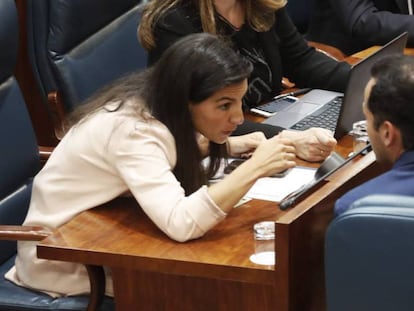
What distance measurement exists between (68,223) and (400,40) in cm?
99

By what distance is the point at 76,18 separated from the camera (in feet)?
8.20

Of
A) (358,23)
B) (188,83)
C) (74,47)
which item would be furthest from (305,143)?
(358,23)

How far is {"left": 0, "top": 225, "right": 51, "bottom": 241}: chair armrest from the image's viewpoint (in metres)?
1.81

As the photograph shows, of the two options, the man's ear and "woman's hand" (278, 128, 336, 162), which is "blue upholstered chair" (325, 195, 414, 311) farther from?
"woman's hand" (278, 128, 336, 162)

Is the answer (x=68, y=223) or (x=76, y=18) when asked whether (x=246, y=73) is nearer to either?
(x=68, y=223)

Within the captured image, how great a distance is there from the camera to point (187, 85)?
177cm

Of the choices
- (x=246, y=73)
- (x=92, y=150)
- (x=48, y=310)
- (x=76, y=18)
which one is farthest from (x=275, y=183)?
(x=76, y=18)

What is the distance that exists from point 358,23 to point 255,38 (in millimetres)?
804

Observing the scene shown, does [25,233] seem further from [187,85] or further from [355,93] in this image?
[355,93]

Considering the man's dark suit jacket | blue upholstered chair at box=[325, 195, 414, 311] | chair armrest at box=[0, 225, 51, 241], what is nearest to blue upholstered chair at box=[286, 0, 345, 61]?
the man's dark suit jacket

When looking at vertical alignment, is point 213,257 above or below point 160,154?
below

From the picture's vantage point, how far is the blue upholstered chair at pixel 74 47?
2.45 metres

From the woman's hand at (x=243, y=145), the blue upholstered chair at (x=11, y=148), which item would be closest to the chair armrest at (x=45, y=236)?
the blue upholstered chair at (x=11, y=148)

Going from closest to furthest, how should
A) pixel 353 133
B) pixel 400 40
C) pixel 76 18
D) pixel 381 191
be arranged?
pixel 381 191, pixel 353 133, pixel 400 40, pixel 76 18
